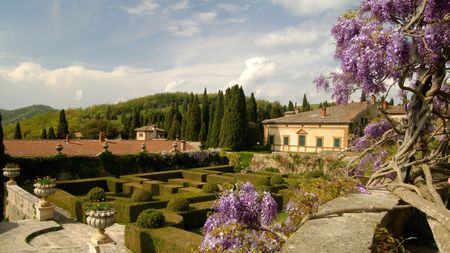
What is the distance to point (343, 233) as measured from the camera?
3533mm

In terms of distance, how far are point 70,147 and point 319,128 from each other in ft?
74.5

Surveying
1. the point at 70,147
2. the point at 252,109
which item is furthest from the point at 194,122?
the point at 70,147

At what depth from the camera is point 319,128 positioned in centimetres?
3697

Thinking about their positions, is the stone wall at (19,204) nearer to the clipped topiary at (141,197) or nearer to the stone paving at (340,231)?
the clipped topiary at (141,197)

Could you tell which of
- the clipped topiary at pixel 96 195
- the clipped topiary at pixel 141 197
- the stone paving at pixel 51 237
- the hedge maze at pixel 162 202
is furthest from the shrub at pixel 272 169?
the stone paving at pixel 51 237

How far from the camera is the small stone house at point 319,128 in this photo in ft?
114

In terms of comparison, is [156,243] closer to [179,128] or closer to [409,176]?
[409,176]

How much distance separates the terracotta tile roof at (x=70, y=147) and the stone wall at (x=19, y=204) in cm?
676

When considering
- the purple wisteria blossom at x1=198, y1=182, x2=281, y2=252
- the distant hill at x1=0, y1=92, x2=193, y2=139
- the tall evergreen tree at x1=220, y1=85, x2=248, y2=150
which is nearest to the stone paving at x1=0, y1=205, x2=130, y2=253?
the purple wisteria blossom at x1=198, y1=182, x2=281, y2=252

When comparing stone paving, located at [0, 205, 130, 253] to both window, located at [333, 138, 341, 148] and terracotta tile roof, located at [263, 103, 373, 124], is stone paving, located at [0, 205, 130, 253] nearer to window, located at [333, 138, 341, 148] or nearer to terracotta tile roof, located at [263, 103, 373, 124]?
window, located at [333, 138, 341, 148]

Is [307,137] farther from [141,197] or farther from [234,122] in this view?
[141,197]

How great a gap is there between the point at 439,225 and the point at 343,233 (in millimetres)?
946

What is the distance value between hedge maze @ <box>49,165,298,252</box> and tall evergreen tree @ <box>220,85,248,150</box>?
983 cm

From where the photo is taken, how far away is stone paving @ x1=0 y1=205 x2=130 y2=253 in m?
11.6
